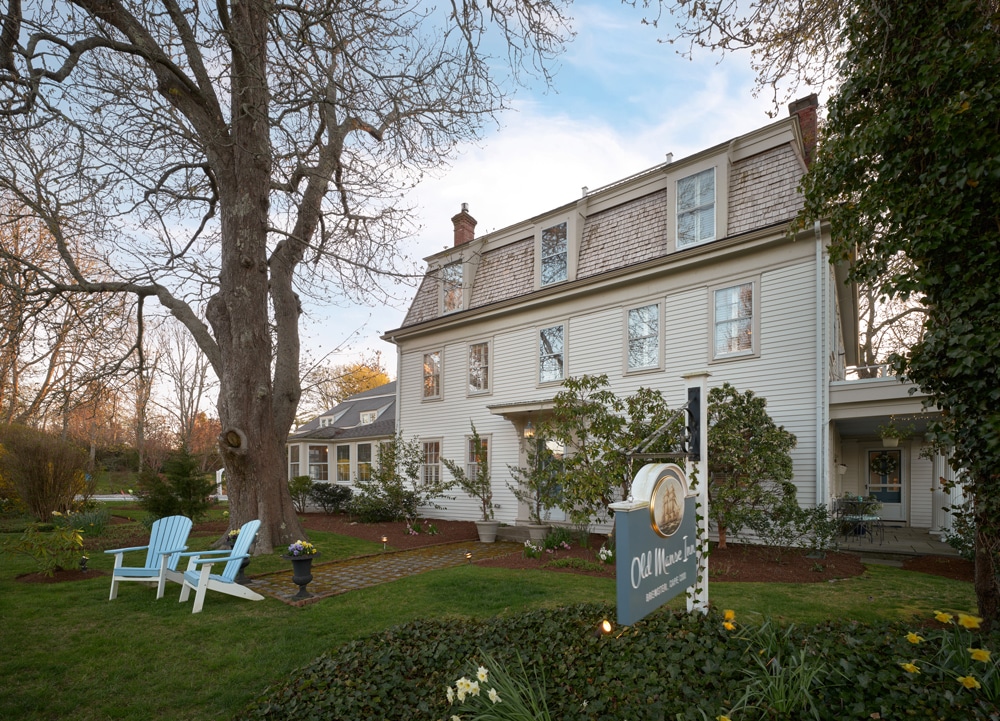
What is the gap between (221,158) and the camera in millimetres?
9695

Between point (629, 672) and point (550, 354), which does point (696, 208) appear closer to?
point (550, 354)

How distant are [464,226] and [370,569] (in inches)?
447

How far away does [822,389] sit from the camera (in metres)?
9.53

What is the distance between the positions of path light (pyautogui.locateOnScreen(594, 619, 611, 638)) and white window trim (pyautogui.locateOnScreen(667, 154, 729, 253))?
884 cm

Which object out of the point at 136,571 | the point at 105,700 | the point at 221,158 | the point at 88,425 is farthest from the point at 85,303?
the point at 88,425

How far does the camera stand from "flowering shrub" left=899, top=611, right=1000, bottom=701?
2480 mm

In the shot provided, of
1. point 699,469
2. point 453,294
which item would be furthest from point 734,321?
point 453,294

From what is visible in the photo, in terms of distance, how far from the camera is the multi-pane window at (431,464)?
1600 cm

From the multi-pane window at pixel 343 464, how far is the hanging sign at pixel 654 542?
1823 centimetres

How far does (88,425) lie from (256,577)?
25.6m

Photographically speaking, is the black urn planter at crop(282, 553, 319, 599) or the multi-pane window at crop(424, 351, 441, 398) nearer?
the black urn planter at crop(282, 553, 319, 599)

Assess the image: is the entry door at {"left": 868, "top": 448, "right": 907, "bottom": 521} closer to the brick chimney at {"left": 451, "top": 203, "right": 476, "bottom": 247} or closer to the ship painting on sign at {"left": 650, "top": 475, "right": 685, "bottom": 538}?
the brick chimney at {"left": 451, "top": 203, "right": 476, "bottom": 247}

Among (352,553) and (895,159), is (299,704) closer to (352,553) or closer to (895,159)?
(895,159)

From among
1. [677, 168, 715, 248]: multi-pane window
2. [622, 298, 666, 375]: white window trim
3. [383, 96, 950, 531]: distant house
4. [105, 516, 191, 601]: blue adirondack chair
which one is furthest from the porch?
[105, 516, 191, 601]: blue adirondack chair
